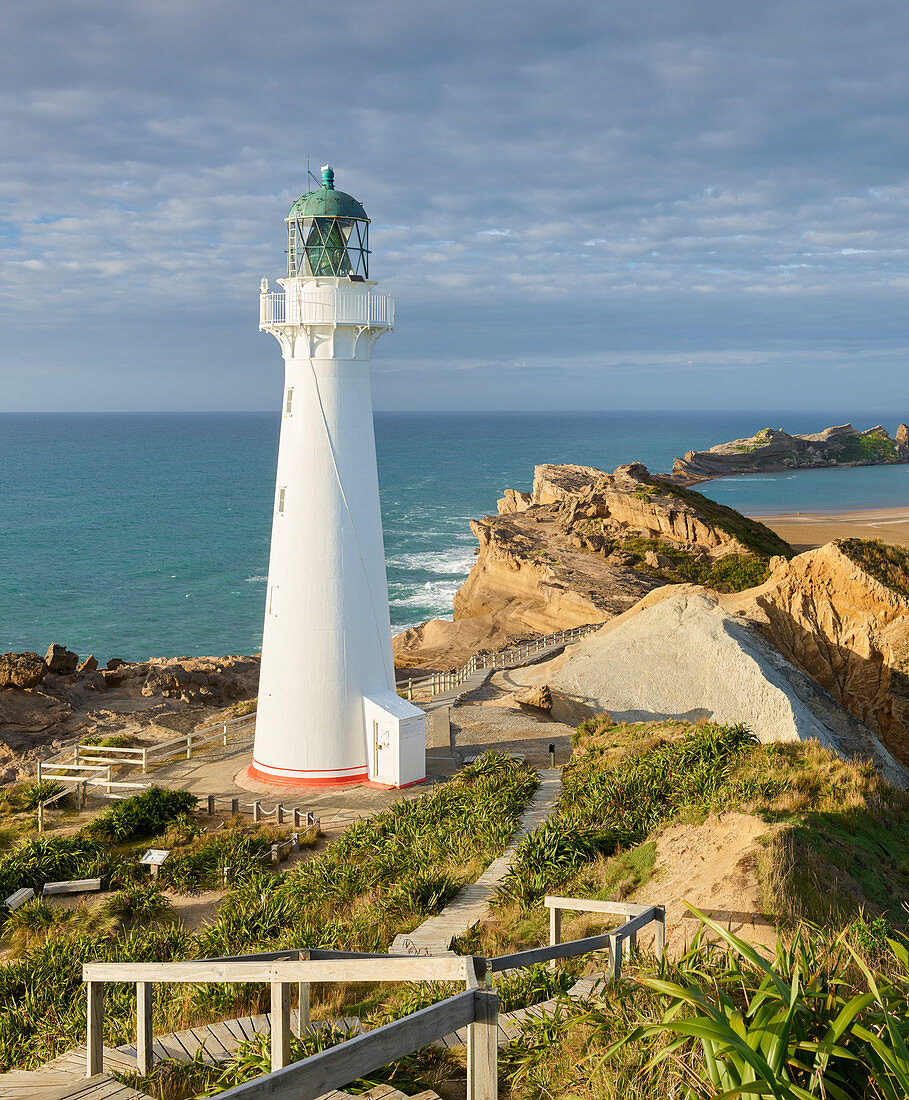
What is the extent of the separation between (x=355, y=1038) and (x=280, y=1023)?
1.31 m

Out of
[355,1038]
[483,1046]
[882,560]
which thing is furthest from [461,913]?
[882,560]

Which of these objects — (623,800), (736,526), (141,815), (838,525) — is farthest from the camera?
(838,525)

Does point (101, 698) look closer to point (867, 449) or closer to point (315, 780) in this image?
point (315, 780)

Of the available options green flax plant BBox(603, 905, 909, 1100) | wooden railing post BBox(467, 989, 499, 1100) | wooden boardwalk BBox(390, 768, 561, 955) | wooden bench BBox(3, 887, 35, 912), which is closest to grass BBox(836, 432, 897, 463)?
wooden boardwalk BBox(390, 768, 561, 955)

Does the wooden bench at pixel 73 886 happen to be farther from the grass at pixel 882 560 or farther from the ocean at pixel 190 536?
the ocean at pixel 190 536

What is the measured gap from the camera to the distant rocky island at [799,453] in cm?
14075

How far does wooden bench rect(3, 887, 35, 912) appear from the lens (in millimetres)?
12703

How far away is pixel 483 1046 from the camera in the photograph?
4.30m

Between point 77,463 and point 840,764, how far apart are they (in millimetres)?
166428

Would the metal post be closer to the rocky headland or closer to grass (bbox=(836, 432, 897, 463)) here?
the rocky headland

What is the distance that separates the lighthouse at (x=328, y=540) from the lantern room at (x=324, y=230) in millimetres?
20

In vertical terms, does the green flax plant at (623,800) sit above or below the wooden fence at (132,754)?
above

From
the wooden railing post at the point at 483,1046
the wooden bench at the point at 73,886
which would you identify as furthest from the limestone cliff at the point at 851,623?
the wooden railing post at the point at 483,1046

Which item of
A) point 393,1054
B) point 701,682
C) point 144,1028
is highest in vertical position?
point 393,1054
